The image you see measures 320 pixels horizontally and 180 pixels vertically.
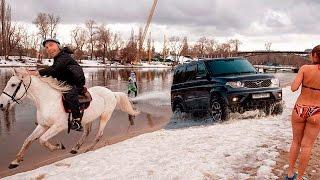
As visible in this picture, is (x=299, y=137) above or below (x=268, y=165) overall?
above

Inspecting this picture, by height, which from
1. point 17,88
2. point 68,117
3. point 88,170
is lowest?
point 88,170

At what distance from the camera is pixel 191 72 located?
49.0ft

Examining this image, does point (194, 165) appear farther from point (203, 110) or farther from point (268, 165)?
point (203, 110)

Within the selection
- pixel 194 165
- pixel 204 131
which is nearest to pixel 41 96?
pixel 194 165

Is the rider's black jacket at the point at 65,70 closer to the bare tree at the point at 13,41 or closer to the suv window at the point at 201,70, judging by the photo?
the suv window at the point at 201,70

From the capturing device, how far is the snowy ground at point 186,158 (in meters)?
6.82

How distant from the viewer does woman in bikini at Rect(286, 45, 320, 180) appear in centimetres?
584

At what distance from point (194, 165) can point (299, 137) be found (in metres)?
1.83

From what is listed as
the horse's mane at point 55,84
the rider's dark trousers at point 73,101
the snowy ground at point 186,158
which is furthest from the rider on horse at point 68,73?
the snowy ground at point 186,158

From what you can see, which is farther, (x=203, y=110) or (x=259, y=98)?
(x=203, y=110)

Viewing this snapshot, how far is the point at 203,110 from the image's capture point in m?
Result: 13.8

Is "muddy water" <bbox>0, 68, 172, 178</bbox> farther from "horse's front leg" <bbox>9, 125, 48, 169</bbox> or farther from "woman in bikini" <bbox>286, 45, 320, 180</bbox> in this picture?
"woman in bikini" <bbox>286, 45, 320, 180</bbox>

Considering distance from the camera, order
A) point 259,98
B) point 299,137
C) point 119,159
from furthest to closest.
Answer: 1. point 259,98
2. point 119,159
3. point 299,137

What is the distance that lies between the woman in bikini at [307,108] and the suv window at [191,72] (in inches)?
339
